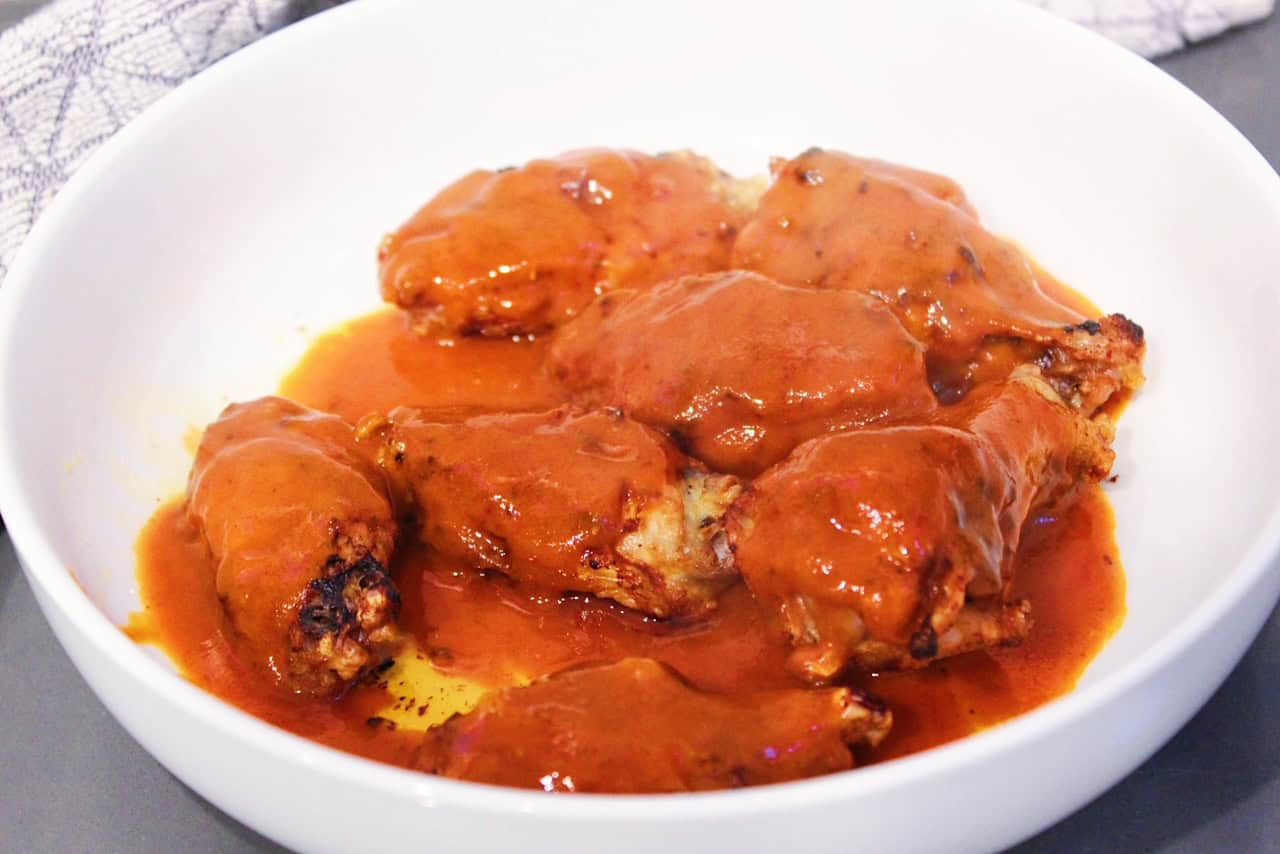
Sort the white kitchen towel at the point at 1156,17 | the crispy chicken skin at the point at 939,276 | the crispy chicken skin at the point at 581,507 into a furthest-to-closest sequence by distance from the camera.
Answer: the white kitchen towel at the point at 1156,17, the crispy chicken skin at the point at 939,276, the crispy chicken skin at the point at 581,507

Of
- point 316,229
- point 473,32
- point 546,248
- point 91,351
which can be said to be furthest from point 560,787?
point 473,32

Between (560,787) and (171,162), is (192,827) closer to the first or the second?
(560,787)

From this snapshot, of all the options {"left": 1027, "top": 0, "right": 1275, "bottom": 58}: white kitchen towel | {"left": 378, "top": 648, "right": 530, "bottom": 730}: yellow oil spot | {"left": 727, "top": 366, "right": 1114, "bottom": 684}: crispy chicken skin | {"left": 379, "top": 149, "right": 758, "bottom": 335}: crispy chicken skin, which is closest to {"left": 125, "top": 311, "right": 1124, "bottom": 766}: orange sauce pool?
{"left": 378, "top": 648, "right": 530, "bottom": 730}: yellow oil spot

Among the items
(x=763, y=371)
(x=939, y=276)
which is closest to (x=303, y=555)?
(x=763, y=371)

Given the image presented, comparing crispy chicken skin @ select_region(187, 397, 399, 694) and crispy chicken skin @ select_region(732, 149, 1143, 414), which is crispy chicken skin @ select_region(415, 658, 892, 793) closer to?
crispy chicken skin @ select_region(187, 397, 399, 694)

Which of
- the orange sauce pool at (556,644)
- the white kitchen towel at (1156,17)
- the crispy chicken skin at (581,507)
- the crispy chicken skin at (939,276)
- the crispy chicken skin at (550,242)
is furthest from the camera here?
the white kitchen towel at (1156,17)

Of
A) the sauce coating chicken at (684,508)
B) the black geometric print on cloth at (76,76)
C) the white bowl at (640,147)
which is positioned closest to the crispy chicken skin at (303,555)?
the sauce coating chicken at (684,508)

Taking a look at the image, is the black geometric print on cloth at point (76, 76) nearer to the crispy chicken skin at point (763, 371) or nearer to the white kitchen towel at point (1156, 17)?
the crispy chicken skin at point (763, 371)
